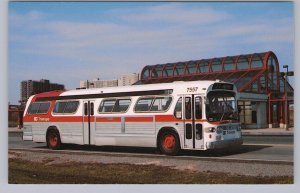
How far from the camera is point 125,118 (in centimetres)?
1480

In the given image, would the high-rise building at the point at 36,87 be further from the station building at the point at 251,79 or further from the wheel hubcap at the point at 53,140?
the station building at the point at 251,79

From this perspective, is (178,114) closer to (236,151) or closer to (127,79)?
(127,79)

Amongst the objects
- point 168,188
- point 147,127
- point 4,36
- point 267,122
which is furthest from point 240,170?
point 267,122

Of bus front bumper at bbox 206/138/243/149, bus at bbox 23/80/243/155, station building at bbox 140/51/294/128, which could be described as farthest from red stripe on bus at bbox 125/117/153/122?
station building at bbox 140/51/294/128

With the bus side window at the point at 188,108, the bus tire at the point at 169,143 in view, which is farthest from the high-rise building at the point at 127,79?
the bus side window at the point at 188,108

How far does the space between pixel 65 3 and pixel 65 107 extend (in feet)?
18.3

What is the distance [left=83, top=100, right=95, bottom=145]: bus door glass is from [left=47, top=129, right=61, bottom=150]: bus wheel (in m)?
1.34

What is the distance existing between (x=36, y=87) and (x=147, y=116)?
3640 mm

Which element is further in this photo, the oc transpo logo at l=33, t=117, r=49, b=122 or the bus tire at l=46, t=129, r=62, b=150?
the oc transpo logo at l=33, t=117, r=49, b=122

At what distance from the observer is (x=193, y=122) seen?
13430mm

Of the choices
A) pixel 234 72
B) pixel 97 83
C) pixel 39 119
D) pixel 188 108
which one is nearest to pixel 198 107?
pixel 188 108

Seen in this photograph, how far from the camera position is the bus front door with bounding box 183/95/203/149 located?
43.7ft

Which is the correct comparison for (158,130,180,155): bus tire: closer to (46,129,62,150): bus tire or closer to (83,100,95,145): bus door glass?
(83,100,95,145): bus door glass

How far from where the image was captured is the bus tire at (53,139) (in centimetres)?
1661
